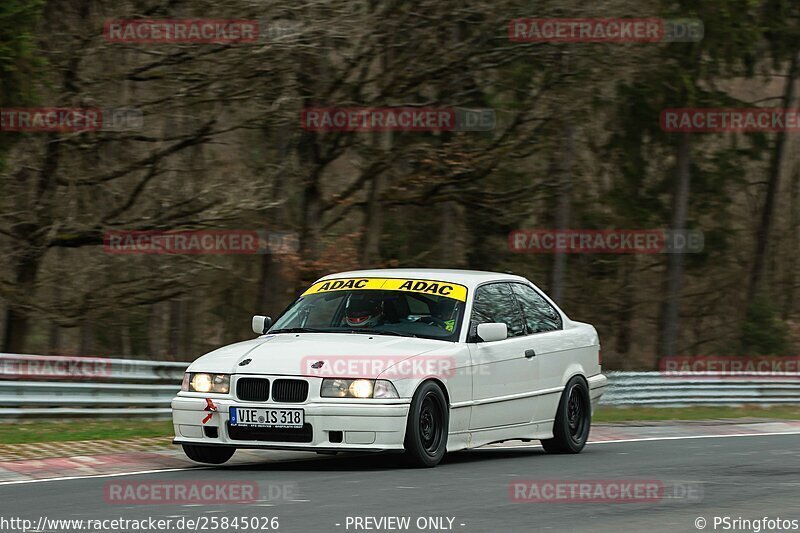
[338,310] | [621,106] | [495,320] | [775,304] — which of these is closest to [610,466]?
[495,320]

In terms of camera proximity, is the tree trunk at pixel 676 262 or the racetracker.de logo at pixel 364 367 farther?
the tree trunk at pixel 676 262

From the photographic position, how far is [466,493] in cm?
869

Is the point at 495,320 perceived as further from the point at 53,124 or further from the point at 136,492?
the point at 53,124

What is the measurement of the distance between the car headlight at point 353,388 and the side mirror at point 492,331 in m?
1.32

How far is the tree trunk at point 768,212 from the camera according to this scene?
1597 inches

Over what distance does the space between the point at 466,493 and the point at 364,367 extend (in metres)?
1.68

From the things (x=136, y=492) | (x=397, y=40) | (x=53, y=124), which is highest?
(x=397, y=40)

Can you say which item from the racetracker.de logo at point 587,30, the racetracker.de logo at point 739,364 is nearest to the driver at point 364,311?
the racetracker.de logo at point 587,30

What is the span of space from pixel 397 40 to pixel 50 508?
58.1 feet

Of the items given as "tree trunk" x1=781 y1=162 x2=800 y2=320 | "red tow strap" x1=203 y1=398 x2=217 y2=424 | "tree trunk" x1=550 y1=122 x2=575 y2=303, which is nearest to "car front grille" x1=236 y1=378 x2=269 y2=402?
"red tow strap" x1=203 y1=398 x2=217 y2=424

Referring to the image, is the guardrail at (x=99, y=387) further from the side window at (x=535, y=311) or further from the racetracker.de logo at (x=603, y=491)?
the racetracker.de logo at (x=603, y=491)

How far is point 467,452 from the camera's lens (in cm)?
1272

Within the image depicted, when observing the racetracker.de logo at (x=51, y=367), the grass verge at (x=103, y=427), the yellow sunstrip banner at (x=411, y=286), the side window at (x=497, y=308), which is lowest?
the grass verge at (x=103, y=427)

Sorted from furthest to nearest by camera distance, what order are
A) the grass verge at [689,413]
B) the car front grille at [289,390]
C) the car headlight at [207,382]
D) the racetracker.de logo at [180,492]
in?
the grass verge at [689,413], the car headlight at [207,382], the car front grille at [289,390], the racetracker.de logo at [180,492]
